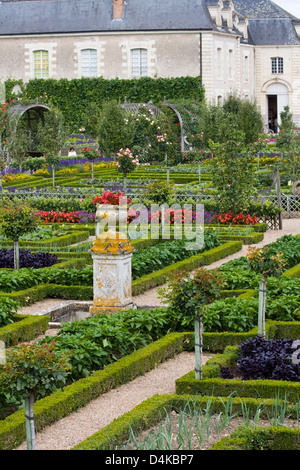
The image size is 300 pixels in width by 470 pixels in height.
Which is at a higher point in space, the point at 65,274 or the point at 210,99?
the point at 210,99

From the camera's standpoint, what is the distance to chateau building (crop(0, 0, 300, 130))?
115 feet

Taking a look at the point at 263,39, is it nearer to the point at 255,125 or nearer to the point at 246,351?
the point at 255,125

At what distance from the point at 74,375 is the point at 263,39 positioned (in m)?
39.9

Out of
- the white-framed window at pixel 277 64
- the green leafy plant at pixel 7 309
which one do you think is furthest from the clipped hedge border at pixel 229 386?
the white-framed window at pixel 277 64

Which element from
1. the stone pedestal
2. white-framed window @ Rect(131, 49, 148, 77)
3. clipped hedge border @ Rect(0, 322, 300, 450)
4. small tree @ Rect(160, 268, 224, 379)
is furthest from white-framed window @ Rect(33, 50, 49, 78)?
small tree @ Rect(160, 268, 224, 379)

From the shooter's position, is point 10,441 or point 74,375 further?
point 74,375

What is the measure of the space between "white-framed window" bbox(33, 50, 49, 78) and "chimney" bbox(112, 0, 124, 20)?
330 cm

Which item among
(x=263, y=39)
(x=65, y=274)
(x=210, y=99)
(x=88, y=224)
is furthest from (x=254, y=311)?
(x=263, y=39)

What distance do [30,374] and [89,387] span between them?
157 cm

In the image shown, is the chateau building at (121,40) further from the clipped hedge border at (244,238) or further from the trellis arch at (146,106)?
the clipped hedge border at (244,238)

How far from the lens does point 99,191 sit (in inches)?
817

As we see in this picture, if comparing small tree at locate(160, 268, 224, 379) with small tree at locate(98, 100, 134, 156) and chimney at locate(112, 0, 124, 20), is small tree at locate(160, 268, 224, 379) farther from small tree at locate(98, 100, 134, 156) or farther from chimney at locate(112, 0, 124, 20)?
chimney at locate(112, 0, 124, 20)

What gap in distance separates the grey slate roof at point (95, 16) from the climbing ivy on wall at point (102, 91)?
6.74 ft

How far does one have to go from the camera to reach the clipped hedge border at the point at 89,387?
251 inches
